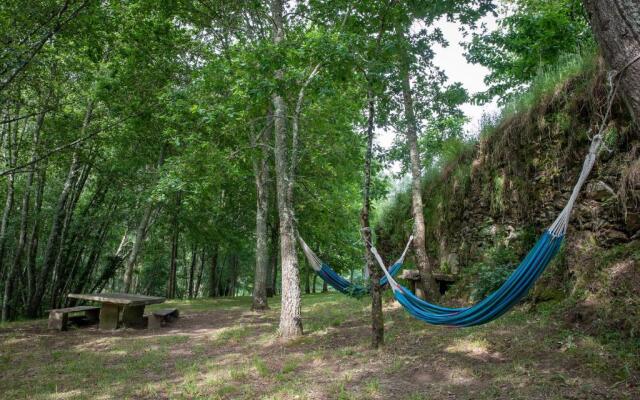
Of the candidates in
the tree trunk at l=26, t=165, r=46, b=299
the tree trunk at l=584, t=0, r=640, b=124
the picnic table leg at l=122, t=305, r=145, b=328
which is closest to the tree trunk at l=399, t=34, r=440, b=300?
the tree trunk at l=584, t=0, r=640, b=124

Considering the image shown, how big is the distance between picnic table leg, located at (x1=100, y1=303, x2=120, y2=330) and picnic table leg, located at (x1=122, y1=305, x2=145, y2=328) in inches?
4.2

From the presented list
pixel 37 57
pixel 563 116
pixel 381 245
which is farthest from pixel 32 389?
pixel 381 245

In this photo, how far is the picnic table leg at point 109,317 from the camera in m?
5.29

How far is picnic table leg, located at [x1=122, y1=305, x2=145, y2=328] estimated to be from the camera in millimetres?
5406

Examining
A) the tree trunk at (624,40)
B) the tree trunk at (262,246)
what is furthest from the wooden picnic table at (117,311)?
the tree trunk at (624,40)

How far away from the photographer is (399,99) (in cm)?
515

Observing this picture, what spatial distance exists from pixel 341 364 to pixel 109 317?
380cm

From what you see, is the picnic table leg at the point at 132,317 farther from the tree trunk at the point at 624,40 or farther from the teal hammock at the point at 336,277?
the tree trunk at the point at 624,40

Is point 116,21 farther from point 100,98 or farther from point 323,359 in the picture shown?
point 323,359

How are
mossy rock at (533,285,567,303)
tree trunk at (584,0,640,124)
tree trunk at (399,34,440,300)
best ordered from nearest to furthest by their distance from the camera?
tree trunk at (584,0,640,124)
mossy rock at (533,285,567,303)
tree trunk at (399,34,440,300)

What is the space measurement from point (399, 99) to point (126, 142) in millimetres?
4800

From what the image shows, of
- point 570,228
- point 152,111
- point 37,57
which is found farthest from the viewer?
point 152,111

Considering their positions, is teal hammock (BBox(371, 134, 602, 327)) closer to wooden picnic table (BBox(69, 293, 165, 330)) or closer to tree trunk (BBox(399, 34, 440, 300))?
tree trunk (BBox(399, 34, 440, 300))

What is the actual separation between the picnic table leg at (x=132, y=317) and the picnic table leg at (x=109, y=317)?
0.11 metres
